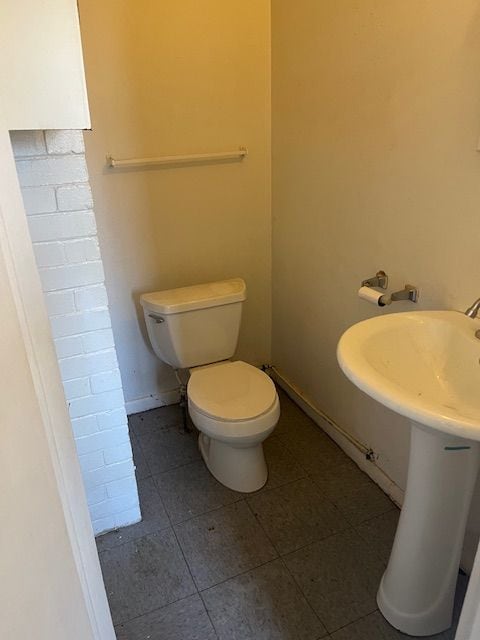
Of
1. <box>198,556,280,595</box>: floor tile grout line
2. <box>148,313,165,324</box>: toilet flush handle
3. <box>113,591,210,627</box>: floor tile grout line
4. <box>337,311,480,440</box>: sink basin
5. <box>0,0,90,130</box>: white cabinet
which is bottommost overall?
<box>113,591,210,627</box>: floor tile grout line

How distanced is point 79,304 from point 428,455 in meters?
1.06

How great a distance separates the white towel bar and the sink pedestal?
1.50 meters

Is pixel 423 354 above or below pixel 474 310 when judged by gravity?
below

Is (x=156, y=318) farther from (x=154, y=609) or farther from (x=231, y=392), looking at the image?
(x=154, y=609)

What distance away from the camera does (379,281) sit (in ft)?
5.55

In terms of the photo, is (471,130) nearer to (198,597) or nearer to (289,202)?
(289,202)

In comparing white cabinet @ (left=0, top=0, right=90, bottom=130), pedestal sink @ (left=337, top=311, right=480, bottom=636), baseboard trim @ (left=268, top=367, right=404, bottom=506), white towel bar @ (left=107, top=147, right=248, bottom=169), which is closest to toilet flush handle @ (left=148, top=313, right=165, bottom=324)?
white towel bar @ (left=107, top=147, right=248, bottom=169)

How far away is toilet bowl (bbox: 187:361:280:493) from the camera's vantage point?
1.79m

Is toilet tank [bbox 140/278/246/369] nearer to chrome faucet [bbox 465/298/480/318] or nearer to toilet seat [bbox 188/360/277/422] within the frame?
toilet seat [bbox 188/360/277/422]

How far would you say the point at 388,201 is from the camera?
63.3 inches

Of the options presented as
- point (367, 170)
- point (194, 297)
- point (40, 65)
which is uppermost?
point (40, 65)

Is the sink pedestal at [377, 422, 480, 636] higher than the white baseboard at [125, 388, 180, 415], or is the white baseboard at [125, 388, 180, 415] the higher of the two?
the sink pedestal at [377, 422, 480, 636]

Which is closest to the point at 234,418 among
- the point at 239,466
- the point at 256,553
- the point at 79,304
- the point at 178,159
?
the point at 239,466

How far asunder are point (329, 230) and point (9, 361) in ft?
5.07
